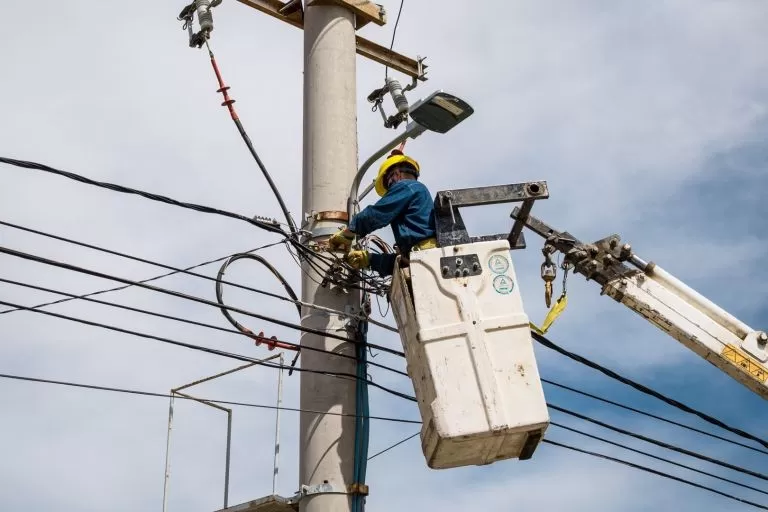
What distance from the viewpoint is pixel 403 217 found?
24.3 feet

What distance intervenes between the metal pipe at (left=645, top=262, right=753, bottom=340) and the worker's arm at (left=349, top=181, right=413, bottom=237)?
6.01ft

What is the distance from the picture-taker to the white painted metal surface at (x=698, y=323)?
779cm

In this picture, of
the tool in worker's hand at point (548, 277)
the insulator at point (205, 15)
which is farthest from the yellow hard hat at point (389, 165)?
the insulator at point (205, 15)

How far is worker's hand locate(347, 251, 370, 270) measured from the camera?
7.39 meters

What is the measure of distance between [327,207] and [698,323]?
268 cm

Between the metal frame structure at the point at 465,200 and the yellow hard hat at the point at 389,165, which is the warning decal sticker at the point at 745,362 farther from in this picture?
the yellow hard hat at the point at 389,165

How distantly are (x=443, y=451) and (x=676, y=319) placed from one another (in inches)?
94.1

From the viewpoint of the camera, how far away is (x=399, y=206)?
7379mm

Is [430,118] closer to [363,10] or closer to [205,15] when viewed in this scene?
[363,10]

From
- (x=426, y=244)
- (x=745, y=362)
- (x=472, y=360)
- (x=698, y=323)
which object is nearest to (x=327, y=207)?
(x=426, y=244)

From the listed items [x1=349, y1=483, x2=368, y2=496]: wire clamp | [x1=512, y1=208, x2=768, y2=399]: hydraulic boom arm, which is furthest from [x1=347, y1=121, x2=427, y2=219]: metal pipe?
[x1=349, y1=483, x2=368, y2=496]: wire clamp

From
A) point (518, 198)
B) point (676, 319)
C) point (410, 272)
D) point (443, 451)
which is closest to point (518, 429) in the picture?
point (443, 451)

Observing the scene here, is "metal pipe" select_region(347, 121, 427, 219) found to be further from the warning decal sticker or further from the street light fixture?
the warning decal sticker

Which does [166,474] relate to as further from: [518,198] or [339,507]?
[518,198]
